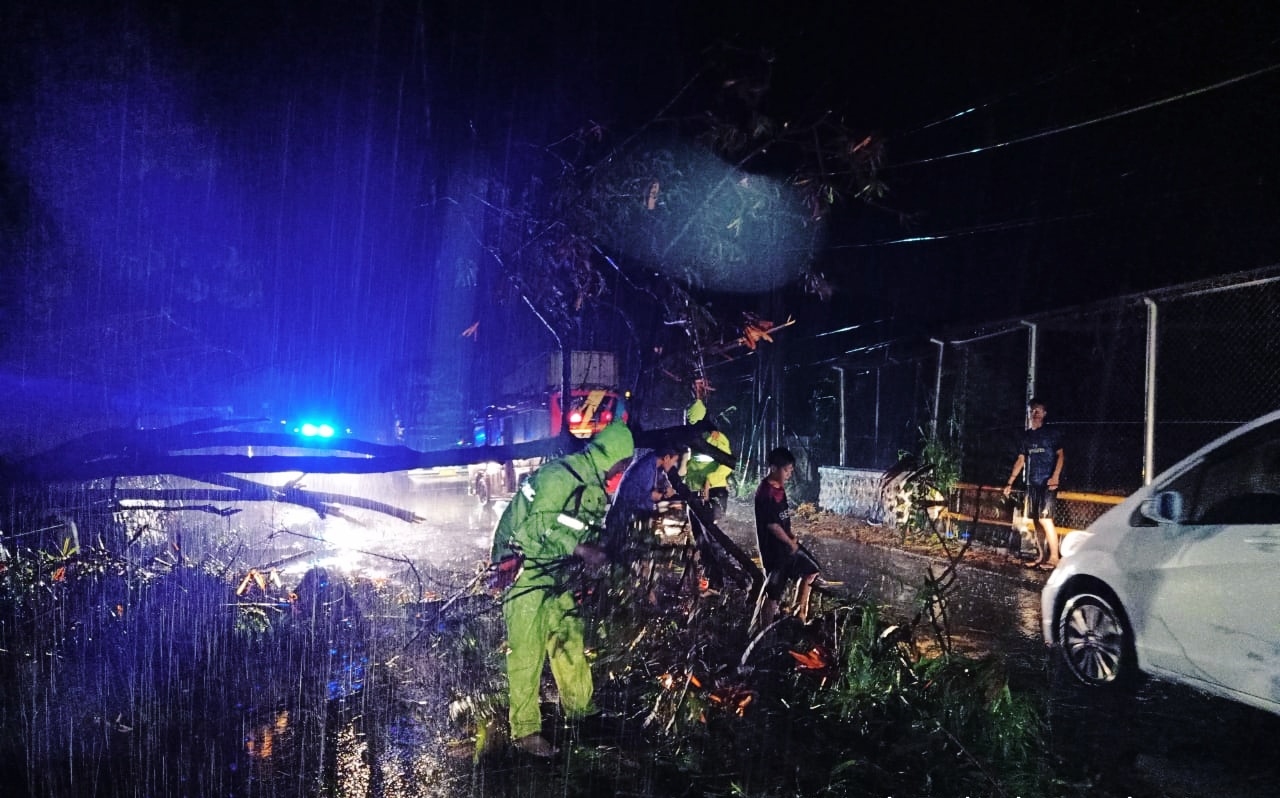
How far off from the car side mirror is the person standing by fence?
454cm

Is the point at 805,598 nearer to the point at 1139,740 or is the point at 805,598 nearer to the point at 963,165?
the point at 1139,740

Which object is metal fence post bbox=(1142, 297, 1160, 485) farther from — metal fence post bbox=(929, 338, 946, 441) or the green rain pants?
the green rain pants

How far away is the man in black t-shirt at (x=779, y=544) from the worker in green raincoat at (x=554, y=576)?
4.29 feet

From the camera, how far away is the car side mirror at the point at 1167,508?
13.3ft

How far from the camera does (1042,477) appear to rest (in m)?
8.74

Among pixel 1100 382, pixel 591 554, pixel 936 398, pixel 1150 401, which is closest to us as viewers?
pixel 591 554

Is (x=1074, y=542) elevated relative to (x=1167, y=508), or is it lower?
lower

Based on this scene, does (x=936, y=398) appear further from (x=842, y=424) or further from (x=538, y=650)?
(x=538, y=650)

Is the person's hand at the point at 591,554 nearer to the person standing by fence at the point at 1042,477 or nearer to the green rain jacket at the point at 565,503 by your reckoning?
the green rain jacket at the point at 565,503

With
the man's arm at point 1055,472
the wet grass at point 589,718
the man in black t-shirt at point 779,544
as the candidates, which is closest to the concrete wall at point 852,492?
the man's arm at point 1055,472

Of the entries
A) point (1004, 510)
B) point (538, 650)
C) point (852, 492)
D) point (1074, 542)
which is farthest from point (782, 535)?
point (852, 492)

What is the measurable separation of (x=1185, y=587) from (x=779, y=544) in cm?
255

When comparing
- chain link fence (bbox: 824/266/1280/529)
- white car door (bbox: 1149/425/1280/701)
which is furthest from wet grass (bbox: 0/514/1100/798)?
chain link fence (bbox: 824/266/1280/529)

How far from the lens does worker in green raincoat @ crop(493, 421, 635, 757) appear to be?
395cm
